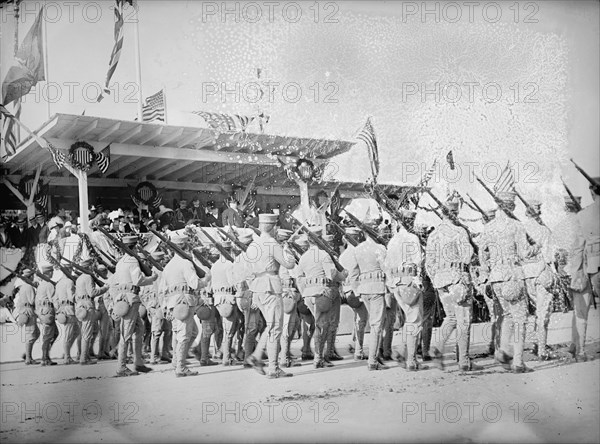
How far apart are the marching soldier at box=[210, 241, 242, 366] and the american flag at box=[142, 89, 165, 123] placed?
1.20 meters

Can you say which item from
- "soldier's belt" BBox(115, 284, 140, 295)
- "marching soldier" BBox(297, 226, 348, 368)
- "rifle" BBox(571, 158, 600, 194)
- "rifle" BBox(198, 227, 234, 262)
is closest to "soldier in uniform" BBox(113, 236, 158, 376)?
"soldier's belt" BBox(115, 284, 140, 295)

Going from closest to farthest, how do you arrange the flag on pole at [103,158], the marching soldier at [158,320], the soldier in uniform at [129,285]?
the flag on pole at [103,158], the soldier in uniform at [129,285], the marching soldier at [158,320]

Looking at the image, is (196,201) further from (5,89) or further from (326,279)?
(5,89)

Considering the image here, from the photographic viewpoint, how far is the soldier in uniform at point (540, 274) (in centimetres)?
587

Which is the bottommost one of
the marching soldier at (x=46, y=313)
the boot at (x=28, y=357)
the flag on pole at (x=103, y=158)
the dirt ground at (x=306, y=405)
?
the dirt ground at (x=306, y=405)

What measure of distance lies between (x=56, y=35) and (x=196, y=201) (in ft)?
5.94

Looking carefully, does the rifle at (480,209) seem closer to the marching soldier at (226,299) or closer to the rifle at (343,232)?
the rifle at (343,232)

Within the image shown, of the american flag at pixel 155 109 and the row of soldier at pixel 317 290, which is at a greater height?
the american flag at pixel 155 109

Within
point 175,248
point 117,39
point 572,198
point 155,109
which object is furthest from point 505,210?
point 117,39

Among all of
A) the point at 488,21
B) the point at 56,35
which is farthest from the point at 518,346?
the point at 56,35

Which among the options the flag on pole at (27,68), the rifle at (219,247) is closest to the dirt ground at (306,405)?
the rifle at (219,247)

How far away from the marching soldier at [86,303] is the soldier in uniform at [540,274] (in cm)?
374

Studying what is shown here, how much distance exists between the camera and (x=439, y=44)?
573cm

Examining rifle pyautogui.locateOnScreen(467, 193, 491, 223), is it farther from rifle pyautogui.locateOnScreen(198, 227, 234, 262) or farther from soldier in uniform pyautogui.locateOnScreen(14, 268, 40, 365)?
soldier in uniform pyautogui.locateOnScreen(14, 268, 40, 365)
